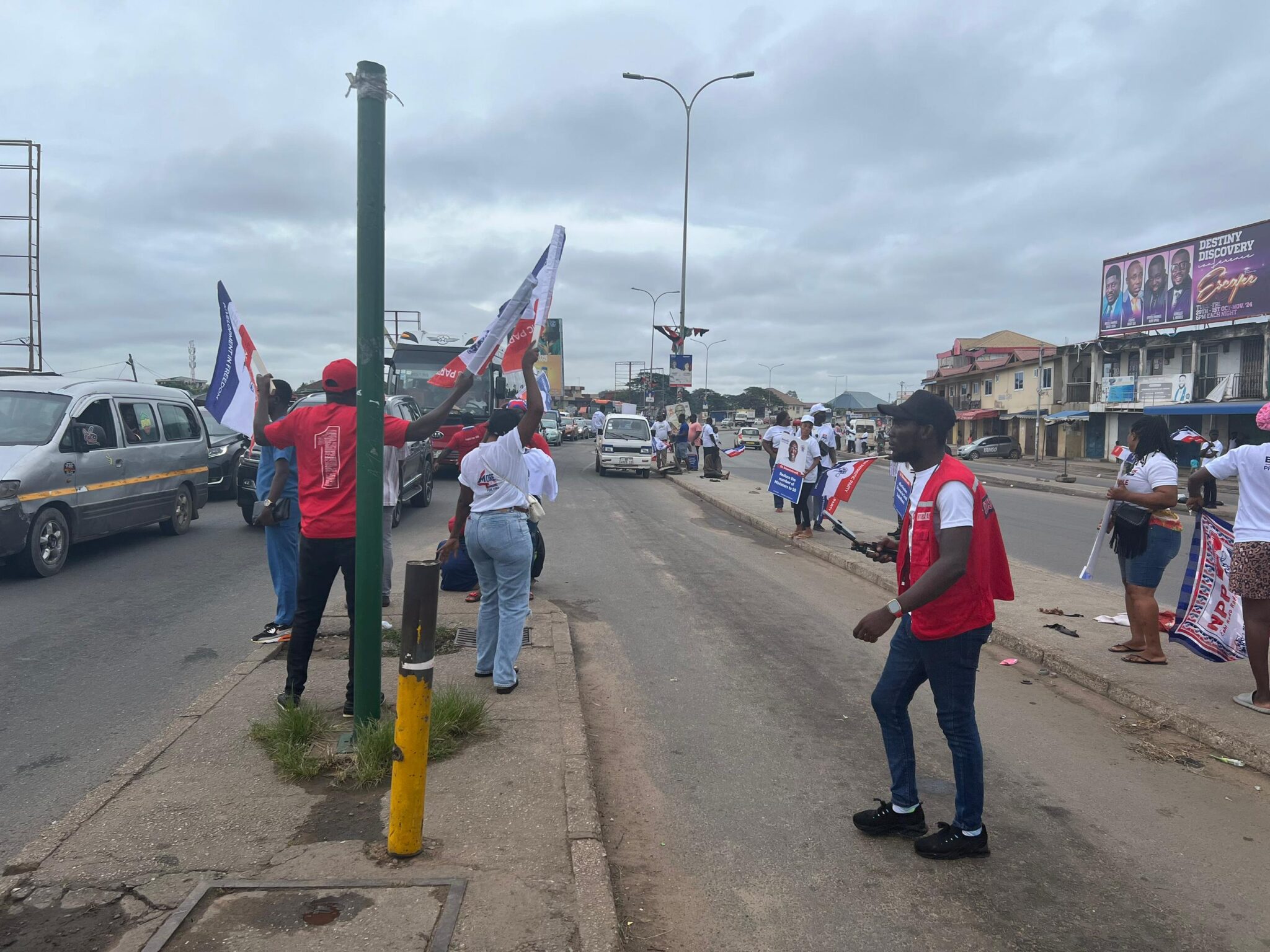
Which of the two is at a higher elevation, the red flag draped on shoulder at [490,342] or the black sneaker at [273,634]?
the red flag draped on shoulder at [490,342]

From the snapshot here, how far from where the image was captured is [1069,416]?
49.4 metres

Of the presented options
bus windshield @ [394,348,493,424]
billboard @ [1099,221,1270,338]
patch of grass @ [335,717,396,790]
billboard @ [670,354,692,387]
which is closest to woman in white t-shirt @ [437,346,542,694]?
patch of grass @ [335,717,396,790]

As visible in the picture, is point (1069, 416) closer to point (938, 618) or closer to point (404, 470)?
point (404, 470)

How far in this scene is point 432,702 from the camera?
4758 mm

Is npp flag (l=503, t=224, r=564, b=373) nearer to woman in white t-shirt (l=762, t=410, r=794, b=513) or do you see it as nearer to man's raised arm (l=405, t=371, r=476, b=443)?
man's raised arm (l=405, t=371, r=476, b=443)

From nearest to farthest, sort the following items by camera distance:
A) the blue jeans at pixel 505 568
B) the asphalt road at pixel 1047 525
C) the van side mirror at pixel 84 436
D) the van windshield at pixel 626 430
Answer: the blue jeans at pixel 505 568 < the van side mirror at pixel 84 436 < the asphalt road at pixel 1047 525 < the van windshield at pixel 626 430

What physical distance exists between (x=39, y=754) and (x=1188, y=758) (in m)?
5.92

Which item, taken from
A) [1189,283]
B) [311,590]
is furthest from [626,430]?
[1189,283]

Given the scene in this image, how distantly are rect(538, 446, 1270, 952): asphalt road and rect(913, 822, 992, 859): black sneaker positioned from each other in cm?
5

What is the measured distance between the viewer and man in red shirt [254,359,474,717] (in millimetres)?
4824

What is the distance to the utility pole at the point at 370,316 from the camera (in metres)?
4.17

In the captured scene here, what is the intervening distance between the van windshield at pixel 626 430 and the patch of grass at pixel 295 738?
2209 centimetres

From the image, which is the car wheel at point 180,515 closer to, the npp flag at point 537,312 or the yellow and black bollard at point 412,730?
the npp flag at point 537,312

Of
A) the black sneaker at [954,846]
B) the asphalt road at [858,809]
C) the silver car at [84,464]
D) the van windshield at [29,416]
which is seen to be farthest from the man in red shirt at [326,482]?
the van windshield at [29,416]
